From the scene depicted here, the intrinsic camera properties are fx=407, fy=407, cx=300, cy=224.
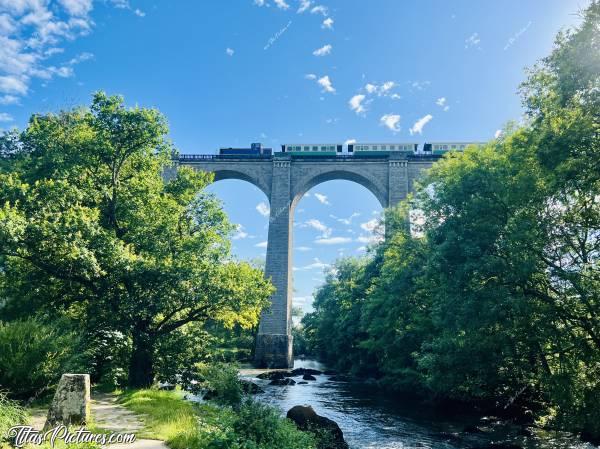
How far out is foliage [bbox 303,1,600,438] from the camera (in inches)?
439

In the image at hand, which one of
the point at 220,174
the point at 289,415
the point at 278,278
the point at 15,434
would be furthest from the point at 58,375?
the point at 220,174

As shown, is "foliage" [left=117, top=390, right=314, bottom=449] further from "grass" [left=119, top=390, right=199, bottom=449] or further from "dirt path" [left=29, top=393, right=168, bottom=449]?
"dirt path" [left=29, top=393, right=168, bottom=449]

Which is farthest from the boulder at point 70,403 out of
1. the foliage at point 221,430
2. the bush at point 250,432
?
the bush at point 250,432

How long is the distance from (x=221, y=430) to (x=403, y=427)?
38.7ft

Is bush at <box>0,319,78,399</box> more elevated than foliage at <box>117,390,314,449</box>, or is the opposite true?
bush at <box>0,319,78,399</box>

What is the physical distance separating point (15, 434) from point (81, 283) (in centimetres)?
892

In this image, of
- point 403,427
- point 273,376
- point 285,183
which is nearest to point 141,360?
point 403,427

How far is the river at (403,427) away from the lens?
563 inches

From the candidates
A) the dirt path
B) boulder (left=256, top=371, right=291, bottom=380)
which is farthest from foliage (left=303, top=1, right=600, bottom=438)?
boulder (left=256, top=371, right=291, bottom=380)

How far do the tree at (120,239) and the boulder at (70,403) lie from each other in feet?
19.6

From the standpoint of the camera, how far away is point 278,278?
4103 centimetres

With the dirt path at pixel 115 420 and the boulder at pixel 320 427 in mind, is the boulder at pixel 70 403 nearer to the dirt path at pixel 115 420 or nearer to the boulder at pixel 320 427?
the dirt path at pixel 115 420

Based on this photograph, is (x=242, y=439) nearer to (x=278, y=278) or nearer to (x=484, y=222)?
(x=484, y=222)

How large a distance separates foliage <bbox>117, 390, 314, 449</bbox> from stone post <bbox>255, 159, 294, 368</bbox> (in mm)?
29422
